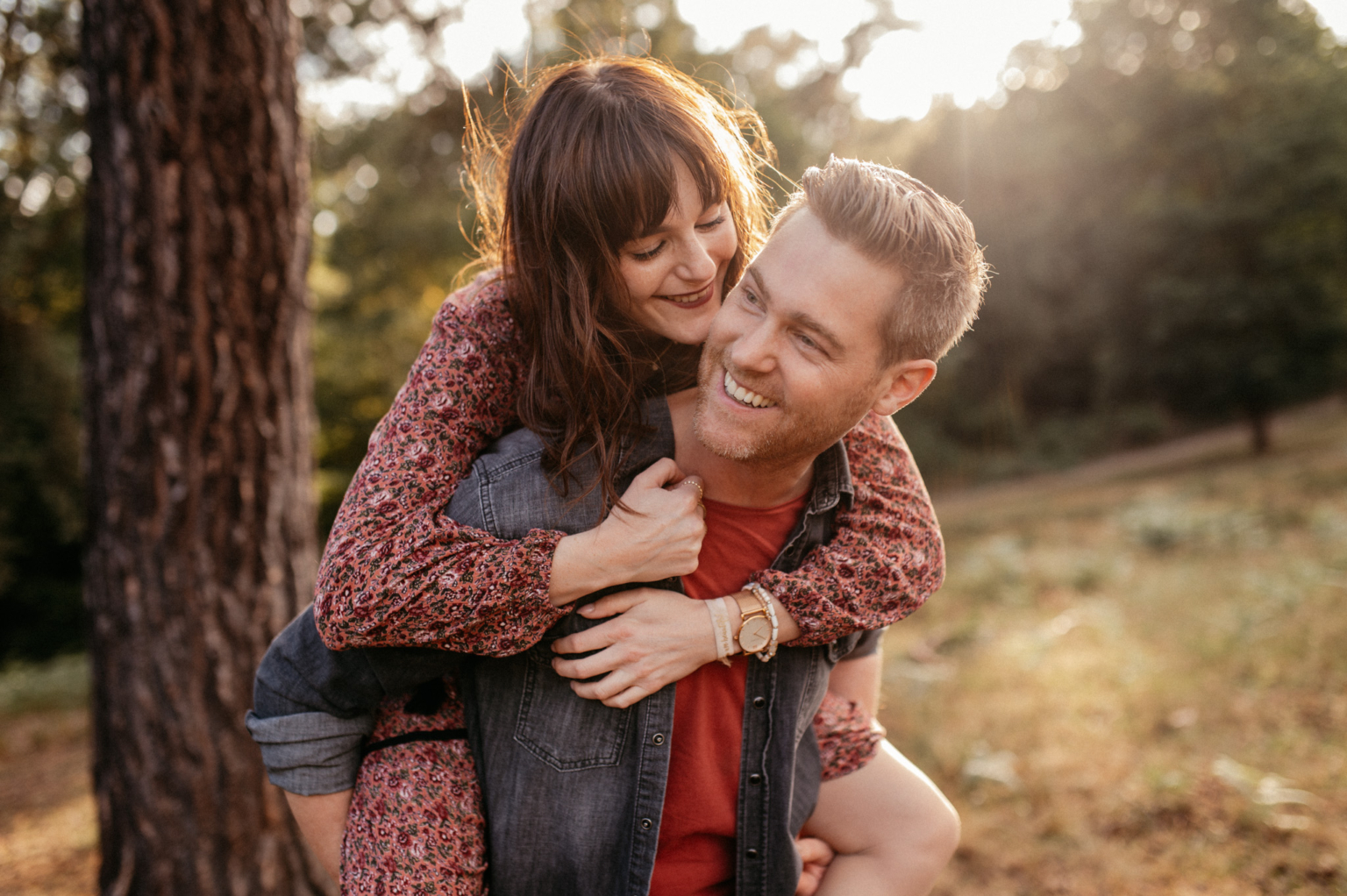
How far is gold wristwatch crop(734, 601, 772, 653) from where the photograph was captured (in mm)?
1799

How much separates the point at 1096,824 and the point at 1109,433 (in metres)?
22.4

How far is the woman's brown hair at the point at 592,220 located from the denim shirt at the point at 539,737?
14 centimetres

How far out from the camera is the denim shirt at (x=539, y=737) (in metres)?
1.76

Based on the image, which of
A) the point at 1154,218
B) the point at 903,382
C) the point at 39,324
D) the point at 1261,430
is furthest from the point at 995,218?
the point at 903,382

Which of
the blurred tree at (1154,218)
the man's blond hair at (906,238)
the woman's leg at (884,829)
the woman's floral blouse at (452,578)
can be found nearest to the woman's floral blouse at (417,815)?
the woman's floral blouse at (452,578)

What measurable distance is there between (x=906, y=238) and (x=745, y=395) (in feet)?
1.64

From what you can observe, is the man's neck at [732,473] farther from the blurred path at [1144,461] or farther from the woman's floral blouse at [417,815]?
the blurred path at [1144,461]

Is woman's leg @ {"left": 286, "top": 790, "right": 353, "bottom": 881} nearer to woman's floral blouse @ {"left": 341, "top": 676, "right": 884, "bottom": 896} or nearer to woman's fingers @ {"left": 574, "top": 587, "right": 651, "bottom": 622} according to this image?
woman's floral blouse @ {"left": 341, "top": 676, "right": 884, "bottom": 896}

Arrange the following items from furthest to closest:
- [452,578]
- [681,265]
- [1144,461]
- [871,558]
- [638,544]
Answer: [1144,461] → [681,265] → [871,558] → [638,544] → [452,578]

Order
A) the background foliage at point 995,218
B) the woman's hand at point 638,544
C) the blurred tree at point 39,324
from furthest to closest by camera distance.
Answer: the background foliage at point 995,218 → the blurred tree at point 39,324 → the woman's hand at point 638,544

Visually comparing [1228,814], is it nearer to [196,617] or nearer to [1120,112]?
[196,617]

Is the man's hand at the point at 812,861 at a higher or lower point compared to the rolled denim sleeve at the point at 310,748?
lower

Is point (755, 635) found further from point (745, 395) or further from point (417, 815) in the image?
point (417, 815)

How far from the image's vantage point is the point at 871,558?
1955mm
